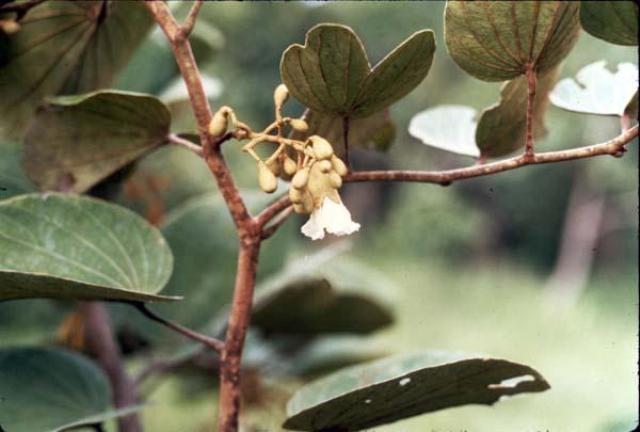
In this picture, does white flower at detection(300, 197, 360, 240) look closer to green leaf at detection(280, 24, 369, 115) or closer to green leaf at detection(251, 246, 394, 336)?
green leaf at detection(280, 24, 369, 115)

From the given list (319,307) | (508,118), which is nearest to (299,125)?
(508,118)

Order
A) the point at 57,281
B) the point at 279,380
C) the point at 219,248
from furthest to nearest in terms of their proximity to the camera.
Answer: the point at 279,380, the point at 219,248, the point at 57,281

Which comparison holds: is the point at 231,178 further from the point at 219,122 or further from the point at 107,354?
the point at 107,354

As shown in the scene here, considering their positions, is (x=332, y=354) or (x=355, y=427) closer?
(x=355, y=427)

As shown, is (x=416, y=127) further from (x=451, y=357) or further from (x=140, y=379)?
(x=140, y=379)

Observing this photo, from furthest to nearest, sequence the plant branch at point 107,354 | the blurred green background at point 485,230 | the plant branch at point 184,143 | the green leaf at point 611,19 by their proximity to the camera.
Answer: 1. the blurred green background at point 485,230
2. the plant branch at point 107,354
3. the plant branch at point 184,143
4. the green leaf at point 611,19

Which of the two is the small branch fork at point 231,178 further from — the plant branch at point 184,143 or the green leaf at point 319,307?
the green leaf at point 319,307

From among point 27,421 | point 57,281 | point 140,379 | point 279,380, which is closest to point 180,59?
point 57,281

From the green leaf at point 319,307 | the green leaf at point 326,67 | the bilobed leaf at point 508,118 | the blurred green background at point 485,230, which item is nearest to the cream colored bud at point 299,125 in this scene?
the green leaf at point 326,67
